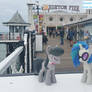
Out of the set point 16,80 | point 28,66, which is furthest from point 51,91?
point 28,66

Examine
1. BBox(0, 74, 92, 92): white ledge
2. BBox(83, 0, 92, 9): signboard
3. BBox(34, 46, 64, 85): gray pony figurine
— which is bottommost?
BBox(0, 74, 92, 92): white ledge

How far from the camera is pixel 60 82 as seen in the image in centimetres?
178

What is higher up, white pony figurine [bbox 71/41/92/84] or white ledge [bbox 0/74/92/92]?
white pony figurine [bbox 71/41/92/84]

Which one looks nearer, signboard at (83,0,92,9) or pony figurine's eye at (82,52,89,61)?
pony figurine's eye at (82,52,89,61)

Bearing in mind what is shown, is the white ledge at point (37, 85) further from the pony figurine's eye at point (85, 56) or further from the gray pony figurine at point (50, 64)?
the pony figurine's eye at point (85, 56)

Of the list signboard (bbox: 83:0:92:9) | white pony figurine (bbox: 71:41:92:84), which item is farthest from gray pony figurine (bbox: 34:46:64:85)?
signboard (bbox: 83:0:92:9)

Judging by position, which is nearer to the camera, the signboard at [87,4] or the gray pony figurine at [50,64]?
the gray pony figurine at [50,64]

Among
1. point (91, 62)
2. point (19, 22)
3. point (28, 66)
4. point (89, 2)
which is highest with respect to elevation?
point (89, 2)

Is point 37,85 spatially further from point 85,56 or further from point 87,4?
point 87,4

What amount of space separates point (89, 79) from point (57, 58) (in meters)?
0.37

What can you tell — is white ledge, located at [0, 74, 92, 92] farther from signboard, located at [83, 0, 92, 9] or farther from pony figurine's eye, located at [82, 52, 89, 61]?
signboard, located at [83, 0, 92, 9]

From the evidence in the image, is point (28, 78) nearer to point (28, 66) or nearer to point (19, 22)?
point (28, 66)

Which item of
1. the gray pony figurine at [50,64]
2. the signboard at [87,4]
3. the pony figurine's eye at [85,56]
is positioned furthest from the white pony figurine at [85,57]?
the signboard at [87,4]

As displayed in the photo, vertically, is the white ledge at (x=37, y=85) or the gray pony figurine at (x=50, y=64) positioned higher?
the gray pony figurine at (x=50, y=64)
